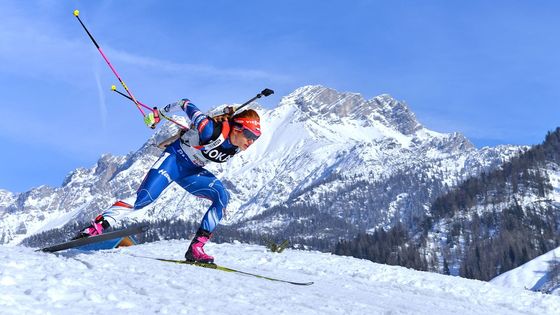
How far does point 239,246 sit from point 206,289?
9.22m

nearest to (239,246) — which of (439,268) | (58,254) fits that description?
(58,254)

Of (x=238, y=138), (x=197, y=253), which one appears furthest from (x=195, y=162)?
(x=197, y=253)

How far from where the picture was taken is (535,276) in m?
138

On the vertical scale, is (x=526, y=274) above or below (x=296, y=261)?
above

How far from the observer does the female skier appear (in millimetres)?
10219

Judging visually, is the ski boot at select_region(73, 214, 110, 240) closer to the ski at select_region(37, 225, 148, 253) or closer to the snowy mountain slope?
the ski at select_region(37, 225, 148, 253)

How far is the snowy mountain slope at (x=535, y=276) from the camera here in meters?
131

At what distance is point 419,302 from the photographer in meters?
10.2

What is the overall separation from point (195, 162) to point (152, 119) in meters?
1.13

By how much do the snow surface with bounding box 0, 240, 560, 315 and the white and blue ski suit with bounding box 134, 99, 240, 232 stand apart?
1.42 meters

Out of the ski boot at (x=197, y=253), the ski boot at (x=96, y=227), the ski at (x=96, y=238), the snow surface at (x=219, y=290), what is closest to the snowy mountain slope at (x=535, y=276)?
the snow surface at (x=219, y=290)

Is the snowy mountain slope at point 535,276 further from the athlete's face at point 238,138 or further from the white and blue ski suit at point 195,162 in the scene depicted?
the athlete's face at point 238,138

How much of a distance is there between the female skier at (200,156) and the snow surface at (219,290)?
56.2 inches

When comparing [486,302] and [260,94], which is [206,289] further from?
[486,302]
